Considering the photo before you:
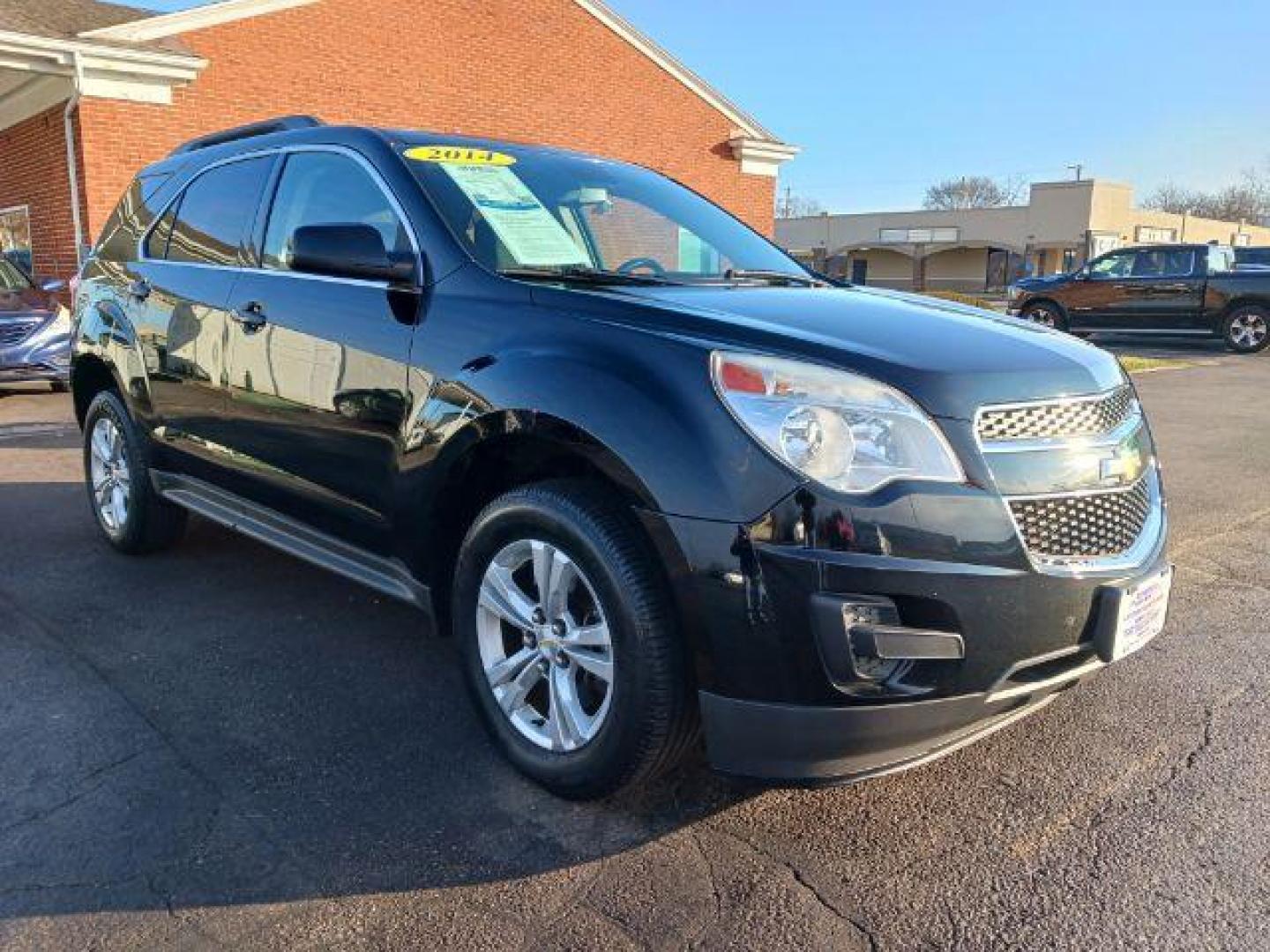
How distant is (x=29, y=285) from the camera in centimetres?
1087

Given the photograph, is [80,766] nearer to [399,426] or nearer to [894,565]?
[399,426]

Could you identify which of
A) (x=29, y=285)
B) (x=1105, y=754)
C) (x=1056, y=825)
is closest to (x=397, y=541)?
(x=1056, y=825)

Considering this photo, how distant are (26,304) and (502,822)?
10.1 m

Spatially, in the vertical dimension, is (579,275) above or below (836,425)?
above

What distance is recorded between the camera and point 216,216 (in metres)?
4.16

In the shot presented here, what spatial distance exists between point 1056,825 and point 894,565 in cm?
102

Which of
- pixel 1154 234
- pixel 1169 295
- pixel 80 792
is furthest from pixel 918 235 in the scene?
pixel 80 792

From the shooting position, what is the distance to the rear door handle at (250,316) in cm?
360

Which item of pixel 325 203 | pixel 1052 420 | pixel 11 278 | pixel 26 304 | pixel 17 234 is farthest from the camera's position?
pixel 17 234

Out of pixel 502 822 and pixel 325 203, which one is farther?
pixel 325 203

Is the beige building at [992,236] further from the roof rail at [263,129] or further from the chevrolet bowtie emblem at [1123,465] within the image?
the chevrolet bowtie emblem at [1123,465]

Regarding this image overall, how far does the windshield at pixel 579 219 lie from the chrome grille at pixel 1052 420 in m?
1.27

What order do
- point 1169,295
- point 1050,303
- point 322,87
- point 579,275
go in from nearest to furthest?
point 579,275 < point 322,87 < point 1169,295 < point 1050,303

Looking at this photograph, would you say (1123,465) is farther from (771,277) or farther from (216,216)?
(216,216)
